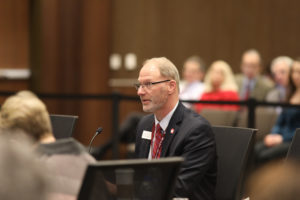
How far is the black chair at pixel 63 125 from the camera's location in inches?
137

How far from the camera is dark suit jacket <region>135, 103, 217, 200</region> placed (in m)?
3.11

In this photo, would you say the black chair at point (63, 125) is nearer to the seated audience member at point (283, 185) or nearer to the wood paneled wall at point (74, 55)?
the seated audience member at point (283, 185)

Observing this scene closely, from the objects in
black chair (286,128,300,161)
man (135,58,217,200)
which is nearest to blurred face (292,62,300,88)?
man (135,58,217,200)

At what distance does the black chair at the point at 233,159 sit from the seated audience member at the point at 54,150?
119 cm

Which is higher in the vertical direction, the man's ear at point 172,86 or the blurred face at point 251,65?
the man's ear at point 172,86

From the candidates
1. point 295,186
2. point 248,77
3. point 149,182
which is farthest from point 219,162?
point 248,77

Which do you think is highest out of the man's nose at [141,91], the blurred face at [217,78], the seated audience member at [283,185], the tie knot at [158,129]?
the seated audience member at [283,185]

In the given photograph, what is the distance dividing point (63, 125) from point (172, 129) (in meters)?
0.68

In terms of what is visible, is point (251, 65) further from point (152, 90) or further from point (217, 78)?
point (152, 90)

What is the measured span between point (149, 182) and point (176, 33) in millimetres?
7314

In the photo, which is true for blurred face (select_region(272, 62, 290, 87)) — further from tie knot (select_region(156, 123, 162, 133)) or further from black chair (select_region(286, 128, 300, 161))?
black chair (select_region(286, 128, 300, 161))

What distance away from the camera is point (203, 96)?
22.9ft

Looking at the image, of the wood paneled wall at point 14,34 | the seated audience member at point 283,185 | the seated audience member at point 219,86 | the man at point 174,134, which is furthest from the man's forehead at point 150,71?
the wood paneled wall at point 14,34

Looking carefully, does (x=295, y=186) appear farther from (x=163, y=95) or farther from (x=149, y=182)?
(x=163, y=95)
